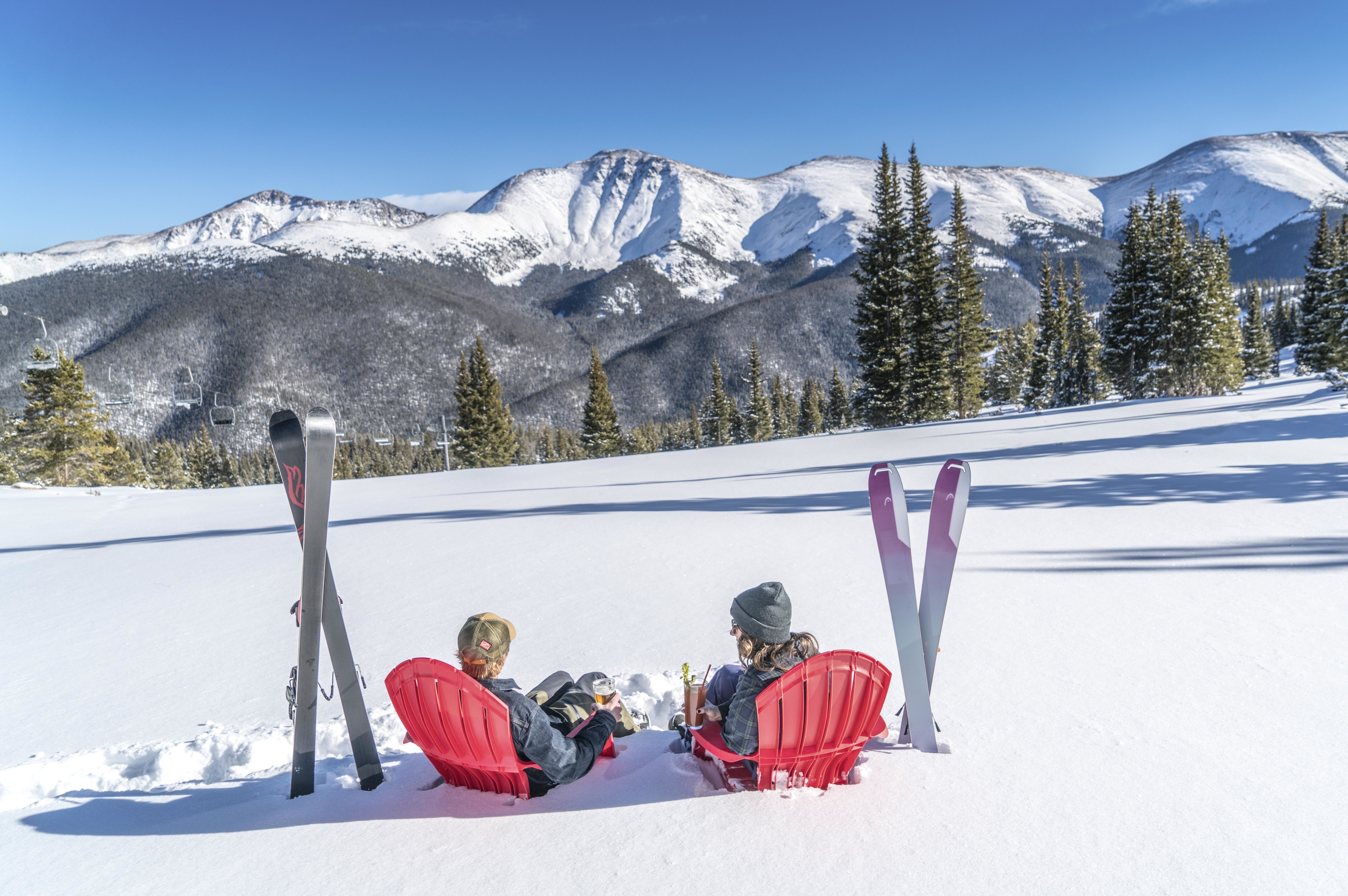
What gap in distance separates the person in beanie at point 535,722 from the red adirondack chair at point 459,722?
→ 0.19ft

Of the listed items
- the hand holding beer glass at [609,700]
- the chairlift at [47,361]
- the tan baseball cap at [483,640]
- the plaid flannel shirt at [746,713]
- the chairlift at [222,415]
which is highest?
the chairlift at [47,361]

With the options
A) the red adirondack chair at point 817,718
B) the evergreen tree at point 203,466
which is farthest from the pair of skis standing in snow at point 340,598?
the evergreen tree at point 203,466

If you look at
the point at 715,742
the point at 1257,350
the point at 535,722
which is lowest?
the point at 715,742

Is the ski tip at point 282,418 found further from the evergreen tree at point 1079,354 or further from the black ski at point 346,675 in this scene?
the evergreen tree at point 1079,354

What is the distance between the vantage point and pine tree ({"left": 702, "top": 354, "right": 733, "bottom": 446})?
59594 millimetres

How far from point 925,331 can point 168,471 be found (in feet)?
262

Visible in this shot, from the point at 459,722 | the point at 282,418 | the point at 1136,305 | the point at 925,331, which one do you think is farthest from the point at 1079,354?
the point at 282,418

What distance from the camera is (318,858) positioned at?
2564 millimetres

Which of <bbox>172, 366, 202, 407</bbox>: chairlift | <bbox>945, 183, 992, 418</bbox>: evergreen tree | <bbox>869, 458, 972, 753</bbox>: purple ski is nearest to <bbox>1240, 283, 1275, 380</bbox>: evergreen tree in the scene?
<bbox>945, 183, 992, 418</bbox>: evergreen tree

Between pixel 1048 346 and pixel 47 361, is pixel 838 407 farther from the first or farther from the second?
pixel 47 361

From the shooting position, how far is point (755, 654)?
2980 mm

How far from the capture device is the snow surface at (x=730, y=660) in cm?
243

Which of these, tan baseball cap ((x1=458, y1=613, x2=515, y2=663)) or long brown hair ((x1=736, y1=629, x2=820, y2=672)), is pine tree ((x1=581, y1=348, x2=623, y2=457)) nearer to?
tan baseball cap ((x1=458, y1=613, x2=515, y2=663))

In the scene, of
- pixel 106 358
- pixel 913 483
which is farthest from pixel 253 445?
pixel 913 483
